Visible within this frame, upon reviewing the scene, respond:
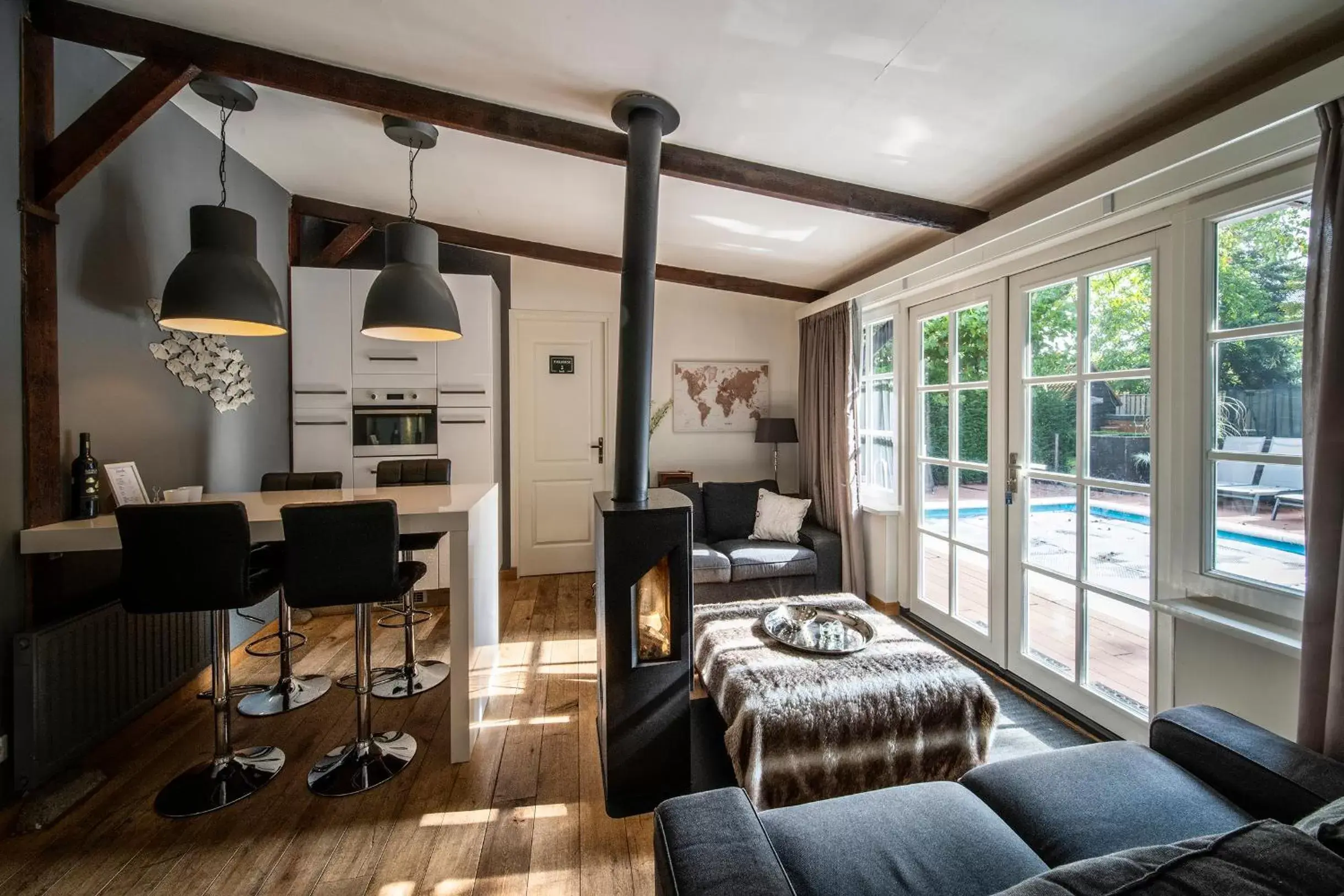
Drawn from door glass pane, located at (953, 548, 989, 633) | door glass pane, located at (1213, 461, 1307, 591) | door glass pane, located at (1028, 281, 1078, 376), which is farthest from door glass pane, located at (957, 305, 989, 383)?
door glass pane, located at (1213, 461, 1307, 591)

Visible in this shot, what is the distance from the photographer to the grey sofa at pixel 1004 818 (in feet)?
3.21

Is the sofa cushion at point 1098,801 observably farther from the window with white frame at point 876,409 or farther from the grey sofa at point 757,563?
the window with white frame at point 876,409

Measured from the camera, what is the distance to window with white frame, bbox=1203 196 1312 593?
162 cm

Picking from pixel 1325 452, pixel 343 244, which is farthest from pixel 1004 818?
pixel 343 244

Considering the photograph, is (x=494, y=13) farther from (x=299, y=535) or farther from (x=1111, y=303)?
(x=1111, y=303)

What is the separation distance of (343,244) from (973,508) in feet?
15.0

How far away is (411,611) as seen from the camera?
260 cm

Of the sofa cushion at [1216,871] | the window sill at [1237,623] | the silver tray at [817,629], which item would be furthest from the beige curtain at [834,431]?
the sofa cushion at [1216,871]

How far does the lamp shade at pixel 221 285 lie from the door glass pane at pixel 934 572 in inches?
144

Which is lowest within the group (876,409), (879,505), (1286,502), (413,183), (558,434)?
(879,505)

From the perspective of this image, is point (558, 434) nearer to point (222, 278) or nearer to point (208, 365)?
point (208, 365)

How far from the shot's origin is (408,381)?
3893 mm

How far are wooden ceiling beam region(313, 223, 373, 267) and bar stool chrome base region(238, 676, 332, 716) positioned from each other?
2.97 meters

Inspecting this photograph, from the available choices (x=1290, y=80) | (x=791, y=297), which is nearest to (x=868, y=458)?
(x=791, y=297)
